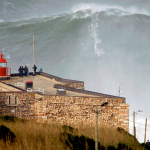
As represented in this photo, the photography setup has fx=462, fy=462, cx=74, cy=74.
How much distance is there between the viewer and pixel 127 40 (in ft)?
446

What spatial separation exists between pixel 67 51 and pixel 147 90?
101ft

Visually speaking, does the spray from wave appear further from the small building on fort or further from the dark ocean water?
the small building on fort

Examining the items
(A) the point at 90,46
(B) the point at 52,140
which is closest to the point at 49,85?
(B) the point at 52,140

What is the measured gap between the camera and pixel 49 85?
46062 millimetres

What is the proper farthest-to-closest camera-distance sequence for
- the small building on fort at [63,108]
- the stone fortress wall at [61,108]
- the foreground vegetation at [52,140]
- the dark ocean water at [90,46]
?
the dark ocean water at [90,46]
the stone fortress wall at [61,108]
the small building on fort at [63,108]
the foreground vegetation at [52,140]

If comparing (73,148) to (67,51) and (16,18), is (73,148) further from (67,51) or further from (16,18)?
(16,18)

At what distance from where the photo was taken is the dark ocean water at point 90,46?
121 m

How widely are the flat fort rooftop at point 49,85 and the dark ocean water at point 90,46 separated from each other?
5898cm

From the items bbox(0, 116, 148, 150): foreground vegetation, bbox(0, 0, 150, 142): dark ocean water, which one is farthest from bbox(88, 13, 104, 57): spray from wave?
bbox(0, 116, 148, 150): foreground vegetation

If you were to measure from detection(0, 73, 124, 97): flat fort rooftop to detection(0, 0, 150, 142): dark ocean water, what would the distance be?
58984 millimetres

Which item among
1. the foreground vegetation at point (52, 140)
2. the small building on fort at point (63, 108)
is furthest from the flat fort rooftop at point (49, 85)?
the foreground vegetation at point (52, 140)

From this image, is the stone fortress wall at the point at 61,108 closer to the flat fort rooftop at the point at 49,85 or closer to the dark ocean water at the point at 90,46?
the flat fort rooftop at the point at 49,85

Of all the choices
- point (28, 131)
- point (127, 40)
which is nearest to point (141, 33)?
point (127, 40)

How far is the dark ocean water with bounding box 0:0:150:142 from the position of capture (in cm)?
12094
